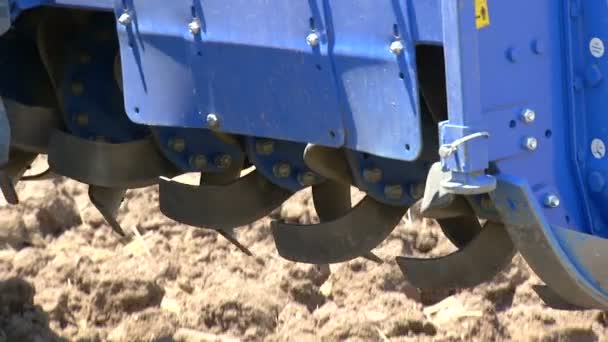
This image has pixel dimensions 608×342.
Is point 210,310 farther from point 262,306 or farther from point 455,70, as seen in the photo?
point 455,70

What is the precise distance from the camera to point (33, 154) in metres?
4.18

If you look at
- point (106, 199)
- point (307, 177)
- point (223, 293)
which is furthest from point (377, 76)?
point (223, 293)

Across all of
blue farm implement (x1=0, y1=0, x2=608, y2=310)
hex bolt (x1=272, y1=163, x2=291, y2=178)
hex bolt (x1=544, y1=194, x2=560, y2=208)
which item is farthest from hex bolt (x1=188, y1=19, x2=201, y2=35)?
hex bolt (x1=544, y1=194, x2=560, y2=208)

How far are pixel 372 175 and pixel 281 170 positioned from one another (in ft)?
1.05

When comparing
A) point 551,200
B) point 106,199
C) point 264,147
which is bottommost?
point 106,199

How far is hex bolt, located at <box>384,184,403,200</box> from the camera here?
3320 mm

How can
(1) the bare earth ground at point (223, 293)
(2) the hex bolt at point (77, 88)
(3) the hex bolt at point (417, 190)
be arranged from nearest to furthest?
(3) the hex bolt at point (417, 190) → (2) the hex bolt at point (77, 88) → (1) the bare earth ground at point (223, 293)

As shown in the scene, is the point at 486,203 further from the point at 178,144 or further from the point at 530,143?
the point at 178,144

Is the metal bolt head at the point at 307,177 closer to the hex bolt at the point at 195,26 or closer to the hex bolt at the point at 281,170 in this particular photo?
the hex bolt at the point at 281,170

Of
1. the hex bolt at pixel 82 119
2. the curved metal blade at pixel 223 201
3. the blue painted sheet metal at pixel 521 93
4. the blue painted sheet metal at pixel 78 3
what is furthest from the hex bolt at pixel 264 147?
the blue painted sheet metal at pixel 521 93

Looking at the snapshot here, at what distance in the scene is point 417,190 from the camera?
3301mm

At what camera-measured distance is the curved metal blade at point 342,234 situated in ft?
11.3

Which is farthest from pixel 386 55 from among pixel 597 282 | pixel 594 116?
pixel 597 282

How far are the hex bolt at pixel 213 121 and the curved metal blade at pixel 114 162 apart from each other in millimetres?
510
